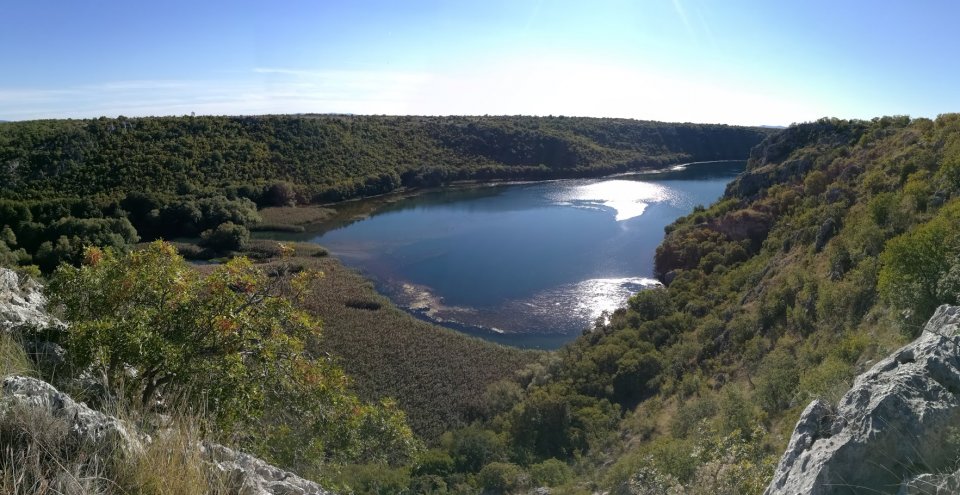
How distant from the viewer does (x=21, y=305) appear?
7.64 m

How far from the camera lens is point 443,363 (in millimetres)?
25484

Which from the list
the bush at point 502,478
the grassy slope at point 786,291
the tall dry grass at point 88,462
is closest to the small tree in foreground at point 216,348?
the tall dry grass at point 88,462

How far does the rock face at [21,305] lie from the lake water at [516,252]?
23.9 m

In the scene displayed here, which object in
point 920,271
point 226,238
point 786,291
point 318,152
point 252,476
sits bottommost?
point 226,238

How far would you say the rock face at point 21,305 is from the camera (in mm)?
6723

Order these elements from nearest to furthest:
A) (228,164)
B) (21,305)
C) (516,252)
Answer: (21,305), (516,252), (228,164)

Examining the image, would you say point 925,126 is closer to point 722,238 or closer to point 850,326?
point 722,238

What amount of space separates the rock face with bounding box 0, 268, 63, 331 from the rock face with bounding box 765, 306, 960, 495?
8.20 metres

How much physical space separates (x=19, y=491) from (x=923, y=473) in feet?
21.3

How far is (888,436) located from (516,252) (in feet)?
139

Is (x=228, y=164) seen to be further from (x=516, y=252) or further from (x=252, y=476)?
(x=252, y=476)

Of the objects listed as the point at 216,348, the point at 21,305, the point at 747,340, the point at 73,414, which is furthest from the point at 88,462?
the point at 747,340

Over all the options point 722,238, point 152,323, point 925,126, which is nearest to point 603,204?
point 722,238

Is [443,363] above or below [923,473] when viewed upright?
below
